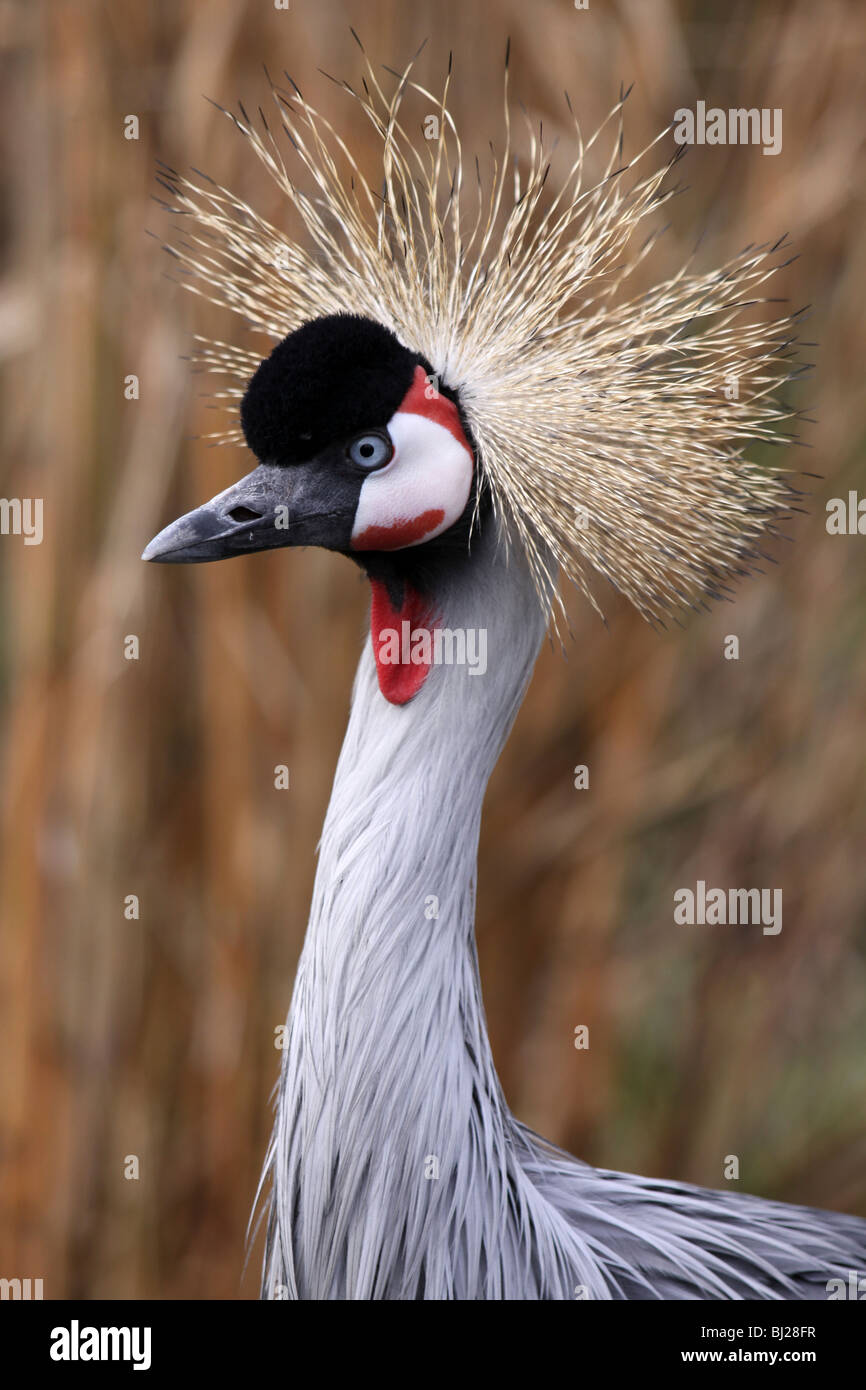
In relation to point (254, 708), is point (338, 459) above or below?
above

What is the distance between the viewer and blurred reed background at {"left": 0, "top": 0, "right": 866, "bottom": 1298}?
3.90 ft

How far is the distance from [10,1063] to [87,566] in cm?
53

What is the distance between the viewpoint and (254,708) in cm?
127

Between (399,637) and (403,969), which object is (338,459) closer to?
(399,637)

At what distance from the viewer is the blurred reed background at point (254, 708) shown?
1188 millimetres

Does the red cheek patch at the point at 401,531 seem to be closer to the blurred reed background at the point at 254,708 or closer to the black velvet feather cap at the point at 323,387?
the black velvet feather cap at the point at 323,387

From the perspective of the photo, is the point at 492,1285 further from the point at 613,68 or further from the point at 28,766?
the point at 613,68

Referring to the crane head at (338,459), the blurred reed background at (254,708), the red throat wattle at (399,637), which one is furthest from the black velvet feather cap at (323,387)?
the blurred reed background at (254,708)

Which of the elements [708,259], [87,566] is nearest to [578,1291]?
[87,566]

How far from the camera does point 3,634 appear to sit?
166cm

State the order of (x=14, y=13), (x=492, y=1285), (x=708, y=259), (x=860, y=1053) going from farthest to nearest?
(x=860, y=1053) < (x=708, y=259) < (x=14, y=13) < (x=492, y=1285)

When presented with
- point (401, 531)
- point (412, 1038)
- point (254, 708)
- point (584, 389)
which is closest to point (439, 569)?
point (401, 531)

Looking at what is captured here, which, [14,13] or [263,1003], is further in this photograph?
[263,1003]

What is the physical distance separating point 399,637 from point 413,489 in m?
0.10
